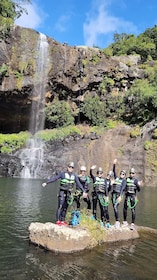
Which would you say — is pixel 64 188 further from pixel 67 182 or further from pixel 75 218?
pixel 75 218

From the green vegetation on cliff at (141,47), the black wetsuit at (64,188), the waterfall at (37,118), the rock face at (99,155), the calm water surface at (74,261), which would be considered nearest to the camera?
the calm water surface at (74,261)

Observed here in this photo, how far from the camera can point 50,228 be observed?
8648mm

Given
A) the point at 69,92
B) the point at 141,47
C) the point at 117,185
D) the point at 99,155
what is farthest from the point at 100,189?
the point at 141,47

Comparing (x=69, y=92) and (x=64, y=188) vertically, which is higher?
(x=69, y=92)

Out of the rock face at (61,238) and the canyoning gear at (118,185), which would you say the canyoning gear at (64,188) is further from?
the canyoning gear at (118,185)

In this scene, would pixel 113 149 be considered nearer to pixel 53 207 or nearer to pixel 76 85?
pixel 76 85

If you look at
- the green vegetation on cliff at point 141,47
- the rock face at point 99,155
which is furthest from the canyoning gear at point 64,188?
the green vegetation on cliff at point 141,47

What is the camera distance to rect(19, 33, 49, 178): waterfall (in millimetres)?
35750

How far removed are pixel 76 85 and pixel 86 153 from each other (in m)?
11.7

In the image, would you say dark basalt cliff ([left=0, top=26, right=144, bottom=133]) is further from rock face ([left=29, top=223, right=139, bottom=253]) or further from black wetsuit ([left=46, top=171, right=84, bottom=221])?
rock face ([left=29, top=223, right=139, bottom=253])

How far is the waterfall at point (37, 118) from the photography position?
35750 mm

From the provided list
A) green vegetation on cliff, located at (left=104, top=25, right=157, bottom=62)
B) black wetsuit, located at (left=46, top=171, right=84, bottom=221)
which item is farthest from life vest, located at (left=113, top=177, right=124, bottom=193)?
green vegetation on cliff, located at (left=104, top=25, right=157, bottom=62)

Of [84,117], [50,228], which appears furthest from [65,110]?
[50,228]

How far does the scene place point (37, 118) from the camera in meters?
44.8
